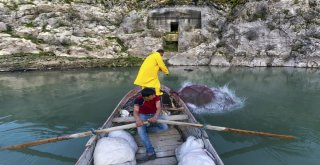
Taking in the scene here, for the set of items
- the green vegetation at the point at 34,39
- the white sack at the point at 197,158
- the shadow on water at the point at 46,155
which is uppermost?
the green vegetation at the point at 34,39

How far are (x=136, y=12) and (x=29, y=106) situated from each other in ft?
75.0

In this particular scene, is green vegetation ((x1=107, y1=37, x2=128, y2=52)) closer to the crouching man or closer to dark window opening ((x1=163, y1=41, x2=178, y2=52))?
dark window opening ((x1=163, y1=41, x2=178, y2=52))

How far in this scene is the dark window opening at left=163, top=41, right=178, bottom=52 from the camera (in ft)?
110

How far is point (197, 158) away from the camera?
243 inches

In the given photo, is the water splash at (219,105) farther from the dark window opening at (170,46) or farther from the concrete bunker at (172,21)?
the concrete bunker at (172,21)

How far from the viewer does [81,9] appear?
34125 mm

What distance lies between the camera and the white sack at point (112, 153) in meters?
6.32

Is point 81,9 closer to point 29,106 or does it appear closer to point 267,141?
point 29,106

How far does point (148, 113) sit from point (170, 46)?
26.2 meters

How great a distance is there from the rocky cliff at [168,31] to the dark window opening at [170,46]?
0.43 feet

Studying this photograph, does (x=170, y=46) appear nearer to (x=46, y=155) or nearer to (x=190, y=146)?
(x=46, y=155)

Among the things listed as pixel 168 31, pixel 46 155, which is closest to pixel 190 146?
pixel 46 155

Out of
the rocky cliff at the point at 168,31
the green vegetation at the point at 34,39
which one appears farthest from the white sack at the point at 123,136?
the green vegetation at the point at 34,39

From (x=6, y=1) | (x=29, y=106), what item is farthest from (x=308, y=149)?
(x=6, y=1)
